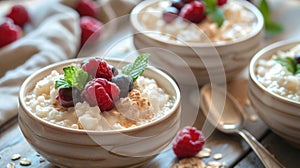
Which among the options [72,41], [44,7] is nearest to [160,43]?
[72,41]

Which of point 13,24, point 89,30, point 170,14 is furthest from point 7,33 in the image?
point 170,14

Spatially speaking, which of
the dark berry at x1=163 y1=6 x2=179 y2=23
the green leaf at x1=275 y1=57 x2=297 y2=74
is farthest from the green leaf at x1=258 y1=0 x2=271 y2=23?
the green leaf at x1=275 y1=57 x2=297 y2=74

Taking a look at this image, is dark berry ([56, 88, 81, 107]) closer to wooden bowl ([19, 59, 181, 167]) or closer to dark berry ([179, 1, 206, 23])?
wooden bowl ([19, 59, 181, 167])

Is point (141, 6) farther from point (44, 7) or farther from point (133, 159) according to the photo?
point (133, 159)

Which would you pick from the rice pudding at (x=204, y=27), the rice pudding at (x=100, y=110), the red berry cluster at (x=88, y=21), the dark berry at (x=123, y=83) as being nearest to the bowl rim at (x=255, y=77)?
the rice pudding at (x=204, y=27)

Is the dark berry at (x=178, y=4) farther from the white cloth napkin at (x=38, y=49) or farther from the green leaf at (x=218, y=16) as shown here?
the white cloth napkin at (x=38, y=49)

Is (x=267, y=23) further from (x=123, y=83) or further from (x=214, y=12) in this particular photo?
(x=123, y=83)
